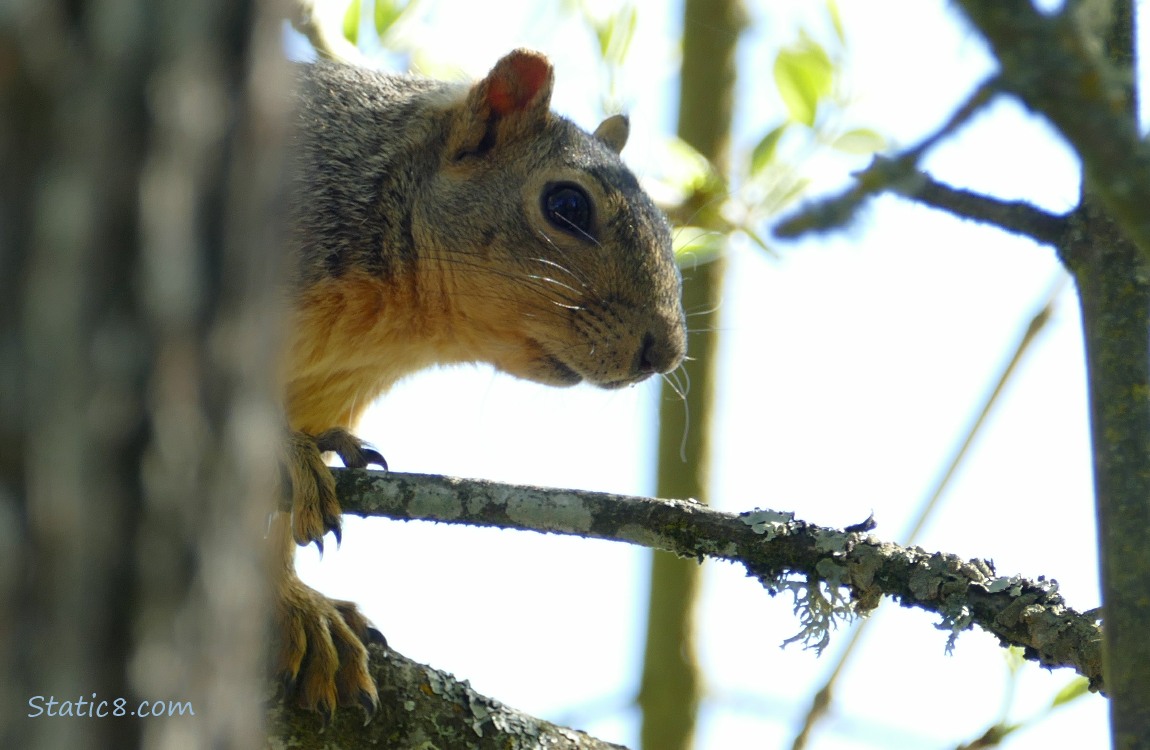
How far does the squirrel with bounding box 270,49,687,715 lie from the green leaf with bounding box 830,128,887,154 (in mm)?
633

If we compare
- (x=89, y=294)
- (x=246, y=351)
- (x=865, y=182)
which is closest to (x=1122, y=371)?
(x=865, y=182)

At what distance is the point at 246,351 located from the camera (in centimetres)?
91

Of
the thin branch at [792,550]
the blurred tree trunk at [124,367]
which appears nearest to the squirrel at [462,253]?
the thin branch at [792,550]

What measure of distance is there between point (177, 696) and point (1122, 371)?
1.29 metres

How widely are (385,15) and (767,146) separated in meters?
1.29

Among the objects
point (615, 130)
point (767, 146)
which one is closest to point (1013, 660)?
point (767, 146)

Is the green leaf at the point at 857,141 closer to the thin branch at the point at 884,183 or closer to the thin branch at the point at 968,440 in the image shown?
the thin branch at the point at 968,440

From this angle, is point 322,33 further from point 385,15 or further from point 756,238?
point 756,238

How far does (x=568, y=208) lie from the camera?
13.2 ft

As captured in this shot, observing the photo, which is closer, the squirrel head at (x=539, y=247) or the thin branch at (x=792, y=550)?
the thin branch at (x=792, y=550)

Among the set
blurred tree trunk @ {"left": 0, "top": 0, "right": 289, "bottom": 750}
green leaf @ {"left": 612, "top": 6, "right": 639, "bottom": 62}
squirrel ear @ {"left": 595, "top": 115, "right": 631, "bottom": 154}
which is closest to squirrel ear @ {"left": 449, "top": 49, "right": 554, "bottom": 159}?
green leaf @ {"left": 612, "top": 6, "right": 639, "bottom": 62}

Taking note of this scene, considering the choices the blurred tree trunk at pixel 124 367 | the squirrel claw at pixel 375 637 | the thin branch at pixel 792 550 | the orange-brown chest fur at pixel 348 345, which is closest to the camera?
the blurred tree trunk at pixel 124 367

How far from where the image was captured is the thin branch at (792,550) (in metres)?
2.04

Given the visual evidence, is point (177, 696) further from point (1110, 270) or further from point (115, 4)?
point (1110, 270)
